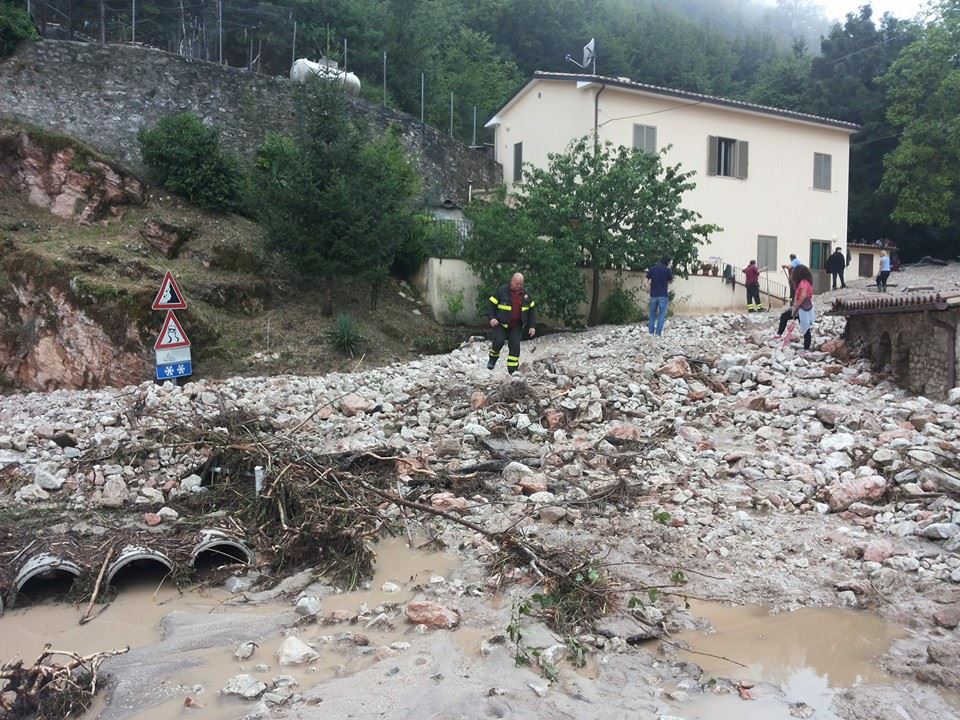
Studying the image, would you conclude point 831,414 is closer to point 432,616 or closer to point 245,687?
point 432,616

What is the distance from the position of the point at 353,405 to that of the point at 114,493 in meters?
3.37

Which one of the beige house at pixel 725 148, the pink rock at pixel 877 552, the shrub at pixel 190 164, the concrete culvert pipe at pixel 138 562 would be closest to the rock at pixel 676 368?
the pink rock at pixel 877 552

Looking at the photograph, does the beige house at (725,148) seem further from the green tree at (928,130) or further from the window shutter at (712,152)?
the green tree at (928,130)

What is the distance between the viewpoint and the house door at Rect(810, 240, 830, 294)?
23.1 meters

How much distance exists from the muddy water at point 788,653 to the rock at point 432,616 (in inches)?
58.6

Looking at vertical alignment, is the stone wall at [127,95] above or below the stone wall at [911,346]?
above

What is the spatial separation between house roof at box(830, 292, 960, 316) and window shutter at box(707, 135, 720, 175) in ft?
32.9

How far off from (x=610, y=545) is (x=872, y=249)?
82.3 feet

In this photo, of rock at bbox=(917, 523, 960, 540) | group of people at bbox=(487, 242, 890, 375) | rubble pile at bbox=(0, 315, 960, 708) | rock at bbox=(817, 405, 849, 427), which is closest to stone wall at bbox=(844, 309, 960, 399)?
rubble pile at bbox=(0, 315, 960, 708)

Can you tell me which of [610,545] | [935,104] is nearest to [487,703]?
[610,545]

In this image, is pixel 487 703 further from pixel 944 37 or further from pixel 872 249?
pixel 944 37

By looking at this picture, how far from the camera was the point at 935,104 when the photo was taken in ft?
90.9

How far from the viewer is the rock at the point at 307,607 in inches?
207

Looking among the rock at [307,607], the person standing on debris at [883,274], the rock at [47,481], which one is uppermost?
the person standing on debris at [883,274]
